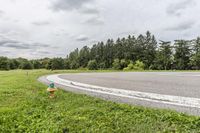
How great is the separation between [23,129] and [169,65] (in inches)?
2457

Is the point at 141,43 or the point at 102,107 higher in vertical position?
the point at 141,43

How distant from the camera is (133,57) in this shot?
74.2 m

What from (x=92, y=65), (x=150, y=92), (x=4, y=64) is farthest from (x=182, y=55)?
(x=4, y=64)

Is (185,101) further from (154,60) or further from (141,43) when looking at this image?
(141,43)

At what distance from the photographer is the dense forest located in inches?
2400

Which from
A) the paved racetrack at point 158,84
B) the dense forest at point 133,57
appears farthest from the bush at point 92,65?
the paved racetrack at point 158,84

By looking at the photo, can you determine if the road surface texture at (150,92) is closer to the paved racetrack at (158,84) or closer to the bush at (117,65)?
the paved racetrack at (158,84)

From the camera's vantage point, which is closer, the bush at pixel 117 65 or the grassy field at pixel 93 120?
the grassy field at pixel 93 120

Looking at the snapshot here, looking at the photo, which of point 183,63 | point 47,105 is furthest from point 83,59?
point 47,105

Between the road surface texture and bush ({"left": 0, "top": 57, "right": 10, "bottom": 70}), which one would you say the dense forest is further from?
the road surface texture

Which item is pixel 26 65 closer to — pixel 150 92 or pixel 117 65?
pixel 117 65

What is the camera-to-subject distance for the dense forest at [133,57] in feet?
200

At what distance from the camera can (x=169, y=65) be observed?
6316 centimetres

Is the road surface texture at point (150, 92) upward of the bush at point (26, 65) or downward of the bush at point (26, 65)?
downward
